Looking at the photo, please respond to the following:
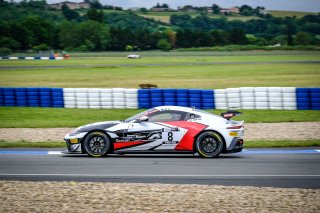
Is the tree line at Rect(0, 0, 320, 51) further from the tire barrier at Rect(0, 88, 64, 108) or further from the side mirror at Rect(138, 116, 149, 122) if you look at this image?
the side mirror at Rect(138, 116, 149, 122)

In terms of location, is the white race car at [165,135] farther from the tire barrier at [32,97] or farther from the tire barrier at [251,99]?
the tire barrier at [32,97]

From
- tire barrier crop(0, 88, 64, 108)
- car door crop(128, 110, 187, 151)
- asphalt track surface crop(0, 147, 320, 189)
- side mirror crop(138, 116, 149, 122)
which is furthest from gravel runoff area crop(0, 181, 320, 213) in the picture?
tire barrier crop(0, 88, 64, 108)

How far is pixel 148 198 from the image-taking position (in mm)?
9336

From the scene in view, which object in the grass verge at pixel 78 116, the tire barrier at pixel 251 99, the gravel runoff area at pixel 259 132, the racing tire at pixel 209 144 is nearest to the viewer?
the racing tire at pixel 209 144

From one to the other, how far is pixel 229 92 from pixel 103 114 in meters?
5.51

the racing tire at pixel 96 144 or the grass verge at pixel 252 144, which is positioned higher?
the racing tire at pixel 96 144

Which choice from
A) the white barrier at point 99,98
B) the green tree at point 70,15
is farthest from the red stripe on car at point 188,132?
the green tree at point 70,15

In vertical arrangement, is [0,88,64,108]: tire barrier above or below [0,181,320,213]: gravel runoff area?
above

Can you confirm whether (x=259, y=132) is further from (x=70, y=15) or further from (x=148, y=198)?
(x=70, y=15)

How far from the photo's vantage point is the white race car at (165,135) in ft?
44.8

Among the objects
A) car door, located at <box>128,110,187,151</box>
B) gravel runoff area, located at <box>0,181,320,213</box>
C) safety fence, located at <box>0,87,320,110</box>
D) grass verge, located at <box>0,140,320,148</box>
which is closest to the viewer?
gravel runoff area, located at <box>0,181,320,213</box>

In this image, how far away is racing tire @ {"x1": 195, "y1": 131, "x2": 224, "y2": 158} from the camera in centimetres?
1363

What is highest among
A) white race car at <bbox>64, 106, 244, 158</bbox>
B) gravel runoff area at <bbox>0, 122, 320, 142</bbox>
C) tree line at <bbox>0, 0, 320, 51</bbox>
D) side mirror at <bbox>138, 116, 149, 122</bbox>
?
tree line at <bbox>0, 0, 320, 51</bbox>

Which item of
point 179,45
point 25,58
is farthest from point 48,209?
point 179,45
